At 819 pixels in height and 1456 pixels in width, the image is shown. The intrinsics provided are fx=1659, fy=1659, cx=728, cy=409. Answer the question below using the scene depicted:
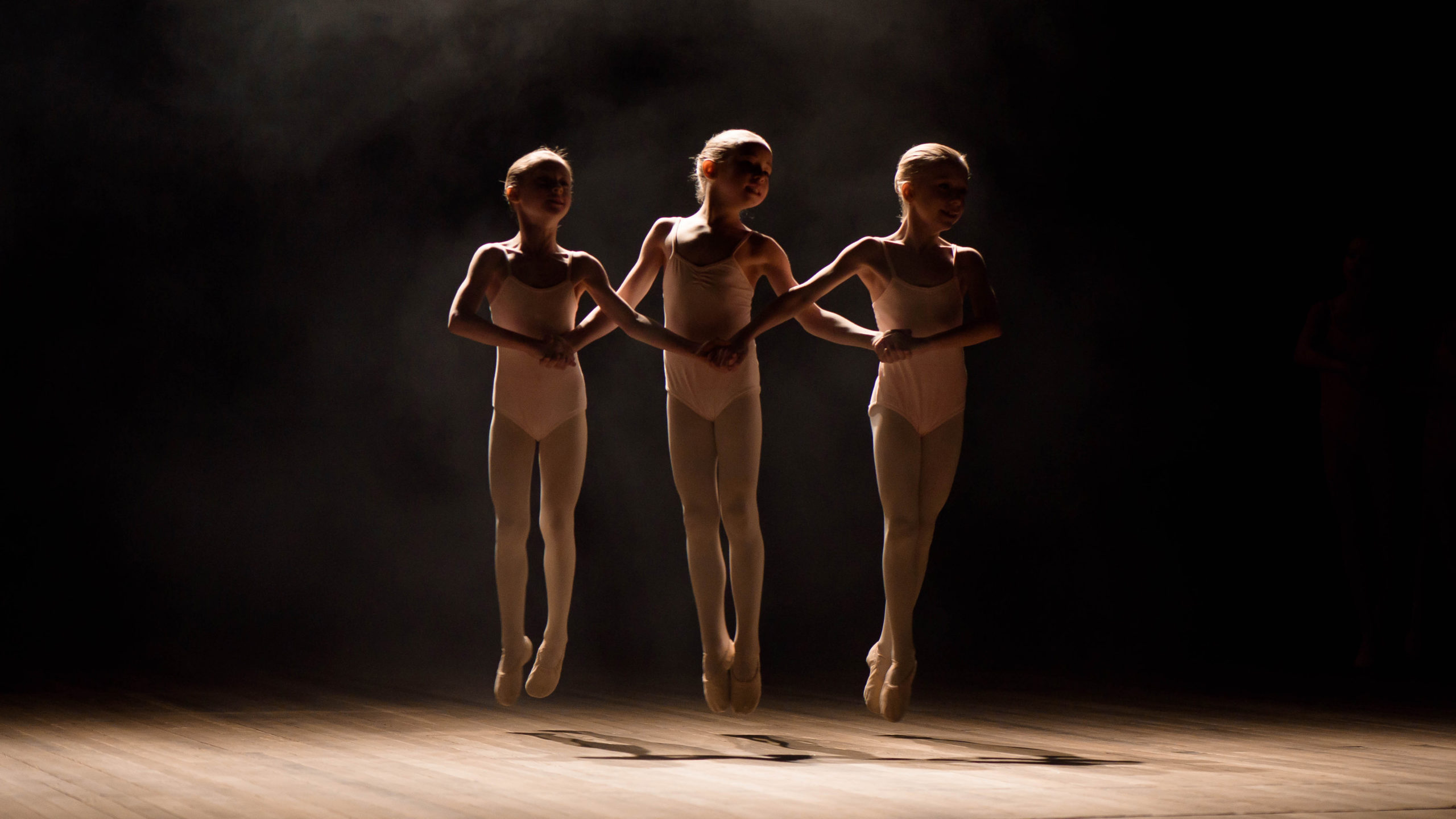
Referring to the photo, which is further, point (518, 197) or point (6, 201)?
point (6, 201)

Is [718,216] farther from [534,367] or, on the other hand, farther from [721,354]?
[534,367]

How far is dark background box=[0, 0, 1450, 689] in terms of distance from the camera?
24.2 ft

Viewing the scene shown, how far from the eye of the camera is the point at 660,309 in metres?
7.84

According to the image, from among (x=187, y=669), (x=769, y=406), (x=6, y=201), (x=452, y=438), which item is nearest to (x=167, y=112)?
(x=6, y=201)

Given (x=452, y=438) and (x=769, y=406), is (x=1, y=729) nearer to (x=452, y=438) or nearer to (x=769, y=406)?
(x=452, y=438)

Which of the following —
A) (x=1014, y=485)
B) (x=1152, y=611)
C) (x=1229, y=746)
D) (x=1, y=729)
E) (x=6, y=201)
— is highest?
(x=6, y=201)

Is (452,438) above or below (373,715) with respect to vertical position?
above

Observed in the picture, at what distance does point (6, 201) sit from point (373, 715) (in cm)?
339

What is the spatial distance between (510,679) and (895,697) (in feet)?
3.58

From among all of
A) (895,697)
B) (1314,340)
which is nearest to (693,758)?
(895,697)

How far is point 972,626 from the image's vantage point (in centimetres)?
809

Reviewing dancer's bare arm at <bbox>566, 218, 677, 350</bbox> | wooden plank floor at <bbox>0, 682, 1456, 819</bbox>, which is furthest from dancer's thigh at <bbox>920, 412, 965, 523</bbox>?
dancer's bare arm at <bbox>566, 218, 677, 350</bbox>

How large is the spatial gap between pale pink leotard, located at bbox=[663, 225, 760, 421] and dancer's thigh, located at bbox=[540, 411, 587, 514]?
0.37m

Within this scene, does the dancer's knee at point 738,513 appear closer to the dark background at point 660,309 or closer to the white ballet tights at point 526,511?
the white ballet tights at point 526,511
